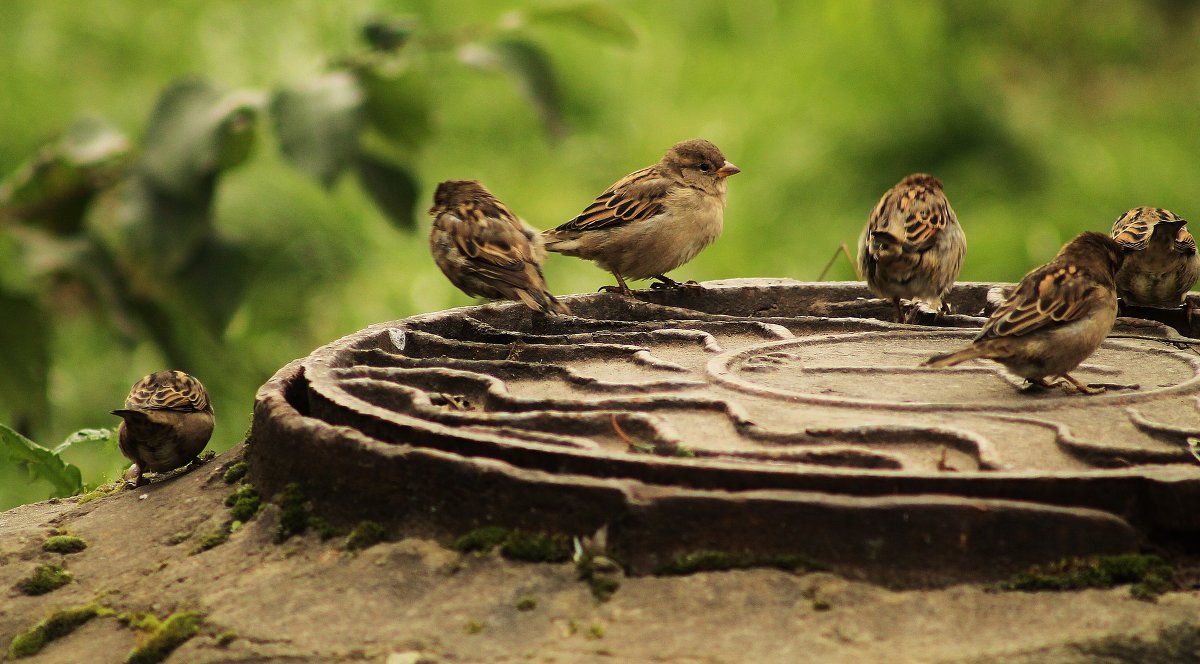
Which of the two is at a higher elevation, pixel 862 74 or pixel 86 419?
pixel 862 74

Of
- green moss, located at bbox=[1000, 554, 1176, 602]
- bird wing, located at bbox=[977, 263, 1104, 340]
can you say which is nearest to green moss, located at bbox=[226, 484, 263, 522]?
green moss, located at bbox=[1000, 554, 1176, 602]

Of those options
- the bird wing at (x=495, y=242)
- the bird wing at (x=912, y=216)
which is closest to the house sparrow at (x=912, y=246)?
the bird wing at (x=912, y=216)

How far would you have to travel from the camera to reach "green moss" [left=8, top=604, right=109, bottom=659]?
323 centimetres

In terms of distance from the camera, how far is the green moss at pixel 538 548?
2.94 m

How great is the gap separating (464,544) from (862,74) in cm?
619

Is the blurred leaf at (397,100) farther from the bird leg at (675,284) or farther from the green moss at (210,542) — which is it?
the bird leg at (675,284)

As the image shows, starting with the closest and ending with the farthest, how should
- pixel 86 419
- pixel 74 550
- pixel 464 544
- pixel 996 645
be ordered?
pixel 996 645, pixel 464 544, pixel 74 550, pixel 86 419

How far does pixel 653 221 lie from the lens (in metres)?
6.43

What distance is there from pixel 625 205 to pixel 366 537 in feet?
11.4

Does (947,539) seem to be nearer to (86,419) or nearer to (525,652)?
(525,652)

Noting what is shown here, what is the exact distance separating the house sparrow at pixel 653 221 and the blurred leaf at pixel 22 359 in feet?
8.74

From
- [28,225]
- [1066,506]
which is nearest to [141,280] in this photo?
[28,225]

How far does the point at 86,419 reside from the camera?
266 inches

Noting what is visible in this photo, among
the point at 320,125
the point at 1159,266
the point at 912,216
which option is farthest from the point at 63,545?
the point at 1159,266
